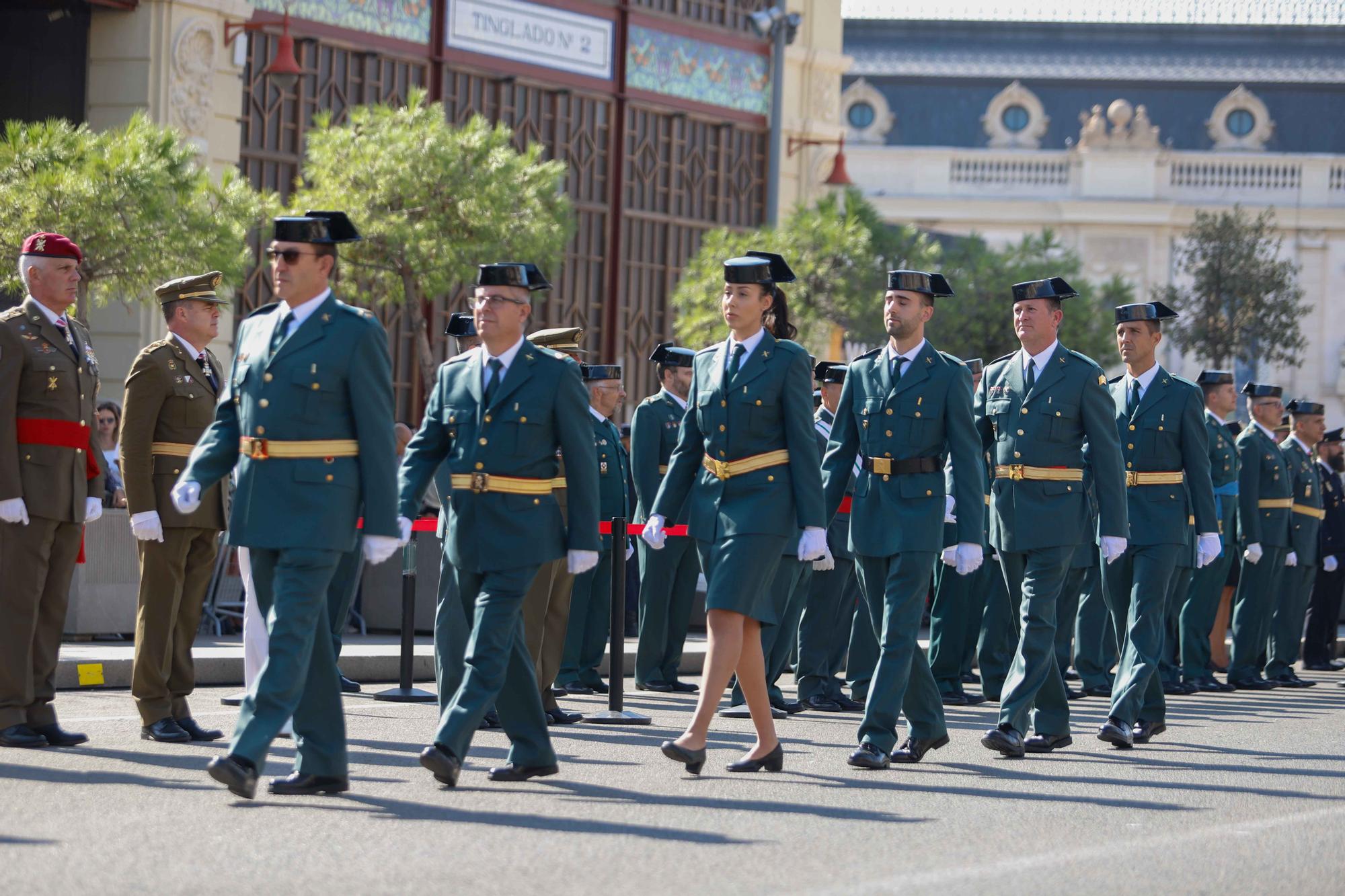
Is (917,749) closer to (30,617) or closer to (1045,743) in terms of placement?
(1045,743)

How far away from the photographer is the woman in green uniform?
890 centimetres

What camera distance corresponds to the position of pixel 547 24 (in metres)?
27.2

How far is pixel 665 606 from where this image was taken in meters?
13.3

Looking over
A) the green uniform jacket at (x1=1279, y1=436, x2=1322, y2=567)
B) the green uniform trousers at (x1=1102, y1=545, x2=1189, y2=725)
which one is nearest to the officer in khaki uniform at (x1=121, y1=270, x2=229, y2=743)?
the green uniform trousers at (x1=1102, y1=545, x2=1189, y2=725)

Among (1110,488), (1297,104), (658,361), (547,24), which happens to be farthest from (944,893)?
(1297,104)

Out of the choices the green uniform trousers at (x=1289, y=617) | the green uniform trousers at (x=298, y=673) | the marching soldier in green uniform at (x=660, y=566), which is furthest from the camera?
the green uniform trousers at (x=1289, y=617)

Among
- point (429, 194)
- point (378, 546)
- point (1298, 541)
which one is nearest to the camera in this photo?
point (378, 546)

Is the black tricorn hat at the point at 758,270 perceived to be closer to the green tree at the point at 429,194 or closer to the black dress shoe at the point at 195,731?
the black dress shoe at the point at 195,731

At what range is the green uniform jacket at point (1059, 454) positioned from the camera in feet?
33.1

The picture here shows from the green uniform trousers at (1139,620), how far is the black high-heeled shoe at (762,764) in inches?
84.7

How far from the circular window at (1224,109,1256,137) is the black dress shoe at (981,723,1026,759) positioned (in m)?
49.6

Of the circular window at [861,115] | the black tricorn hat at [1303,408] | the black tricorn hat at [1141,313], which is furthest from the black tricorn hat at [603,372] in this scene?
the circular window at [861,115]

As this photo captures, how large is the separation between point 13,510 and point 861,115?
162ft

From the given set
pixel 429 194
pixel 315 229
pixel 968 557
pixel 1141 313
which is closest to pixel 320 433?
pixel 315 229
